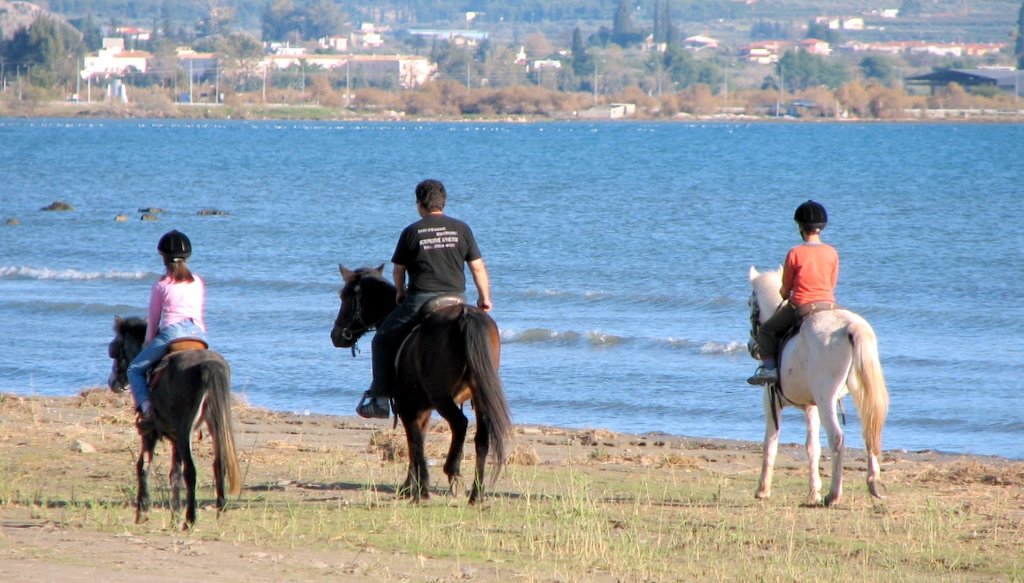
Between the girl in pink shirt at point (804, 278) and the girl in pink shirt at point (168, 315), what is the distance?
13.2 ft

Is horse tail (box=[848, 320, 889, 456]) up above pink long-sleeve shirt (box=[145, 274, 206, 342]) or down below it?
below

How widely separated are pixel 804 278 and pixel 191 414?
427 centimetres

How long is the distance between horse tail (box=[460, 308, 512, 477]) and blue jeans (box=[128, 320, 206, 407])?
1748mm

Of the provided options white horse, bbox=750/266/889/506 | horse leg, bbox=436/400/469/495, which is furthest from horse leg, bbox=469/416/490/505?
white horse, bbox=750/266/889/506

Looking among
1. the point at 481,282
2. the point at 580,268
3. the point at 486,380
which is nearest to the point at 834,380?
the point at 486,380

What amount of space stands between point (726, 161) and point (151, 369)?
85364 mm

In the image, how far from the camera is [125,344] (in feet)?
29.5

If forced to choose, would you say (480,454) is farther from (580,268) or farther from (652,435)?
(580,268)

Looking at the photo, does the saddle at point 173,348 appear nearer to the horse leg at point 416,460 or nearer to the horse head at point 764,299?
the horse leg at point 416,460

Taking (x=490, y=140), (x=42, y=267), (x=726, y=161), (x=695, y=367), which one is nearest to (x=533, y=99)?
(x=490, y=140)

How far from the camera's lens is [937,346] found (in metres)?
22.0

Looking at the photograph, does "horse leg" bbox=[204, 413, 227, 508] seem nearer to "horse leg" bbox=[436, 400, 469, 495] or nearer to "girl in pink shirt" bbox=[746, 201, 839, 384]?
"horse leg" bbox=[436, 400, 469, 495]

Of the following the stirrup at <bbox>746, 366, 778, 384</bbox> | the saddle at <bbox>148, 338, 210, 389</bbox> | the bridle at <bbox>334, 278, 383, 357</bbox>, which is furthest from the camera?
the bridle at <bbox>334, 278, 383, 357</bbox>

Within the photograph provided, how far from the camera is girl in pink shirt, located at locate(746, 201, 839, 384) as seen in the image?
962 cm
